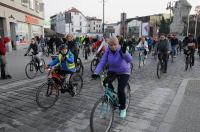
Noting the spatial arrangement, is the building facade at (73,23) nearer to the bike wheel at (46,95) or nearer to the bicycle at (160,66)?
the bicycle at (160,66)

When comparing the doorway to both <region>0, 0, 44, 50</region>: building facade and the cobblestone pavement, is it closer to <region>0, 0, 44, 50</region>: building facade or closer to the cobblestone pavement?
<region>0, 0, 44, 50</region>: building facade

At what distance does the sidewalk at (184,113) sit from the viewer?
15.6 ft

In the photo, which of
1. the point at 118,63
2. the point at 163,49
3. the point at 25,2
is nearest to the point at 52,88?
the point at 118,63

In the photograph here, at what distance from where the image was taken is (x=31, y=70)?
411 inches

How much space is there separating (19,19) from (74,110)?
25.8m

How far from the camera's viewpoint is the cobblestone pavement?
481 cm

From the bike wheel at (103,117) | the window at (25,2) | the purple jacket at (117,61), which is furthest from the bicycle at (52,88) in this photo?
the window at (25,2)

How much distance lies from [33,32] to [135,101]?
32.2 meters

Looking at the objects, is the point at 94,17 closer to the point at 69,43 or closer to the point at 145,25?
the point at 145,25

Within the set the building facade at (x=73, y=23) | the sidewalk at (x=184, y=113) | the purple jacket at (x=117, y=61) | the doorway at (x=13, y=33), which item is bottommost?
the sidewalk at (x=184, y=113)

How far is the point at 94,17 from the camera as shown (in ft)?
468

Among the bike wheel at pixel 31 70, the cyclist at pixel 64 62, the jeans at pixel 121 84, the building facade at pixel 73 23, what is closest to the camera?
the jeans at pixel 121 84

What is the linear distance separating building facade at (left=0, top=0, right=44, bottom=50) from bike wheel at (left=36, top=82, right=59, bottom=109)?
1945 cm

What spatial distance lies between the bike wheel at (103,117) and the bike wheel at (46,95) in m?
1.90
